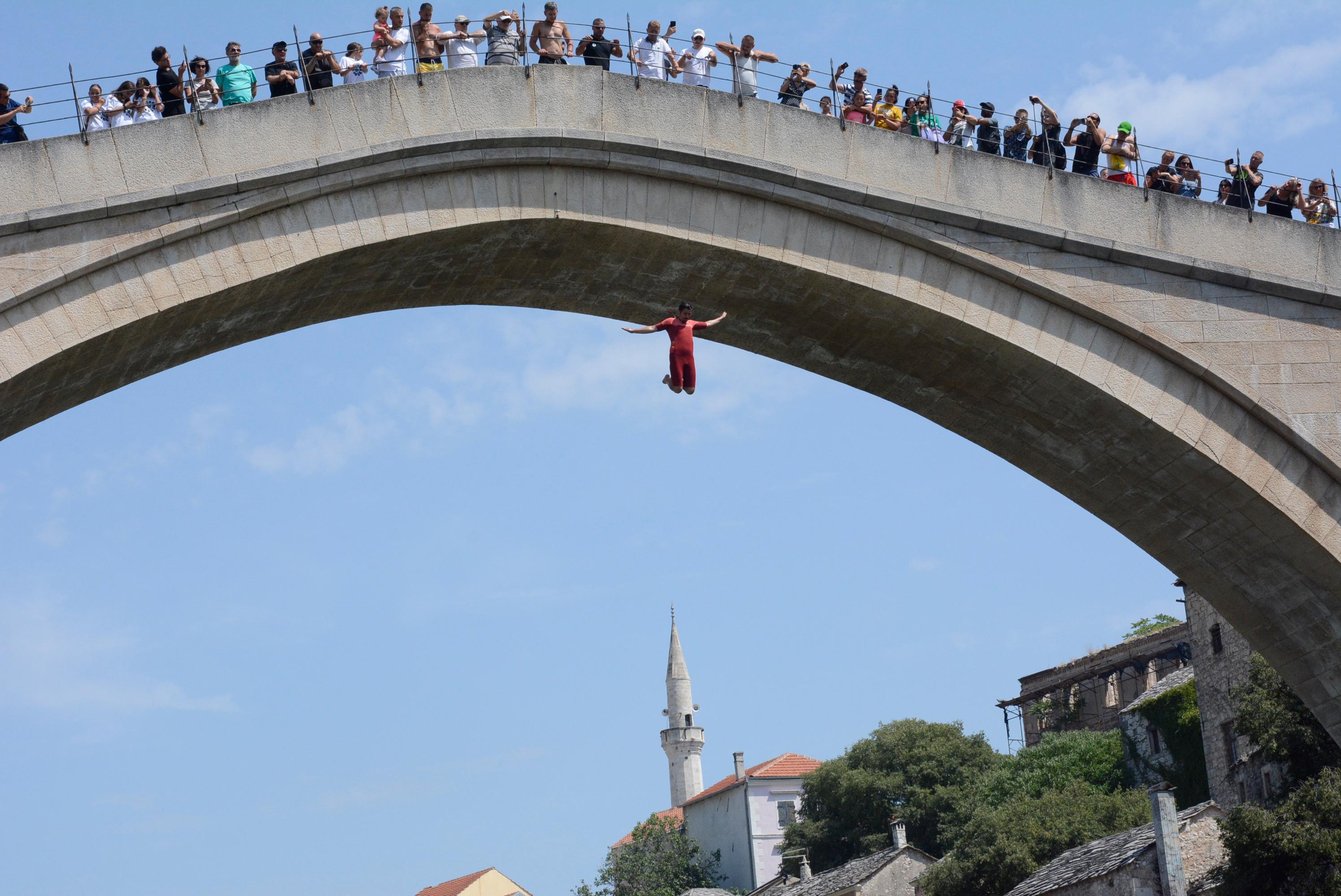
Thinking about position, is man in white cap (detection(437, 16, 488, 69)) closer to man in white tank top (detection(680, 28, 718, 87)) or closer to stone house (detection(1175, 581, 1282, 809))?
man in white tank top (detection(680, 28, 718, 87))

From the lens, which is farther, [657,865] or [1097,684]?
[657,865]

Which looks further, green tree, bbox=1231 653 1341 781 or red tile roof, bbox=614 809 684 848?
red tile roof, bbox=614 809 684 848

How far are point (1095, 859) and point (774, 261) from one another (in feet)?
84.4

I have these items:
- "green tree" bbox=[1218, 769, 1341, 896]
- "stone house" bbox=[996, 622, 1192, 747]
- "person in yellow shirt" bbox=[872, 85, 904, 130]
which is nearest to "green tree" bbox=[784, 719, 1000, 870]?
"stone house" bbox=[996, 622, 1192, 747]

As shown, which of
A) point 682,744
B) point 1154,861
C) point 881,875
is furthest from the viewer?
point 682,744

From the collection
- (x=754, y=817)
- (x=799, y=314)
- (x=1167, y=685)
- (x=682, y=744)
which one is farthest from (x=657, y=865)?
(x=799, y=314)

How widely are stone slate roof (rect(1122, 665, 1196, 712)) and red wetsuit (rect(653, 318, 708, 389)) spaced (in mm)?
38998

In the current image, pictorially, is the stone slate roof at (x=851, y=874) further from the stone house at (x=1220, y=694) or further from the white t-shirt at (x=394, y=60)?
the white t-shirt at (x=394, y=60)

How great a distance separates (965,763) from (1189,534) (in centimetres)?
4718

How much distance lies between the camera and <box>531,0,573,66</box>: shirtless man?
16484mm

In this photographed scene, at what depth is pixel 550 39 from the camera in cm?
1655

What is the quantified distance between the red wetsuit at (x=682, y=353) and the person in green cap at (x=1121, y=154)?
18.4 ft

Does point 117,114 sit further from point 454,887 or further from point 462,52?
point 454,887

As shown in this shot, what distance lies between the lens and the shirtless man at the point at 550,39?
16.5 metres
